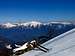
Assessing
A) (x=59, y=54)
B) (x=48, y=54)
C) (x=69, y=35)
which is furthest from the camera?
(x=69, y=35)

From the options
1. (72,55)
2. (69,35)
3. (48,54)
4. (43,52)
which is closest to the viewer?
(72,55)

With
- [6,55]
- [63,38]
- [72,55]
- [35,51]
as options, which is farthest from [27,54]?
[72,55]

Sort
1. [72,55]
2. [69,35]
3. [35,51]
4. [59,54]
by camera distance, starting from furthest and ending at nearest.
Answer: [69,35] < [35,51] < [59,54] < [72,55]

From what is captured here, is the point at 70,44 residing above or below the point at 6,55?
above

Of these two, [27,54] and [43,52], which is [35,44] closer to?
[27,54]

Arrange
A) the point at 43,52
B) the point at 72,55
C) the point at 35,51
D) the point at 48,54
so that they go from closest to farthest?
the point at 72,55
the point at 48,54
the point at 43,52
the point at 35,51

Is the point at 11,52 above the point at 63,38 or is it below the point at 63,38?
below

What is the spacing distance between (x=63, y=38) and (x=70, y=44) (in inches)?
52.8

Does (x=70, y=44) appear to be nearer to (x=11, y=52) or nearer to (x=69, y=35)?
(x=69, y=35)

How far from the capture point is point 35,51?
25.6 ft

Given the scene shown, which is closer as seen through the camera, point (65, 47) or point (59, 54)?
point (59, 54)

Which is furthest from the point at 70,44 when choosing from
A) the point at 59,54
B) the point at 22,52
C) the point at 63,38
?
the point at 22,52

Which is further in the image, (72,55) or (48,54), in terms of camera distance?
(48,54)

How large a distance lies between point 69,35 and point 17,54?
2.20 metres
